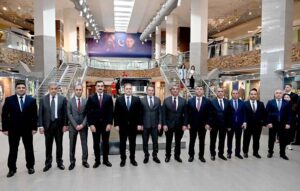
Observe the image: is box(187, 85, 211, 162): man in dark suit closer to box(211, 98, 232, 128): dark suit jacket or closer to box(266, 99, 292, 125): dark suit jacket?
box(211, 98, 232, 128): dark suit jacket

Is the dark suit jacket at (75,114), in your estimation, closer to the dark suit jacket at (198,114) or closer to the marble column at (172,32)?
the dark suit jacket at (198,114)

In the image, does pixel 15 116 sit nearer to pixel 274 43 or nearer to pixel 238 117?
pixel 238 117

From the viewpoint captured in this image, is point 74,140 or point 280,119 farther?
point 280,119

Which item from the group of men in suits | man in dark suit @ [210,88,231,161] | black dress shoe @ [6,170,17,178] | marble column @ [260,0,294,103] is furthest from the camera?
marble column @ [260,0,294,103]

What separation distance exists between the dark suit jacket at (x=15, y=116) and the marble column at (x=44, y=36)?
10.7 m

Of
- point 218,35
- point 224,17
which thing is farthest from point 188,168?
point 218,35

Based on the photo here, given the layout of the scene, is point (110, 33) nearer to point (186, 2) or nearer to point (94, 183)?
point (186, 2)

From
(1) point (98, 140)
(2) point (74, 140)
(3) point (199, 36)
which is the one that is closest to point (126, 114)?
(1) point (98, 140)

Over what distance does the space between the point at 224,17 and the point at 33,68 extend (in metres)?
14.7

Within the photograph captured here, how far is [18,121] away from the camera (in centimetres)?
462

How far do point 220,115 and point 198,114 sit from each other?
0.52 metres

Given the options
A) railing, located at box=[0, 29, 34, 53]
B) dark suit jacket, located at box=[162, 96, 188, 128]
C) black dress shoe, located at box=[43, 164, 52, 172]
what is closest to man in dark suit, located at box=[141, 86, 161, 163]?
dark suit jacket, located at box=[162, 96, 188, 128]

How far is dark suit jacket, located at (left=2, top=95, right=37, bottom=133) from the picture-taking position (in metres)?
4.61

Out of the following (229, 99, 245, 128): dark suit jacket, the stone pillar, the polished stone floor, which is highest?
the stone pillar
